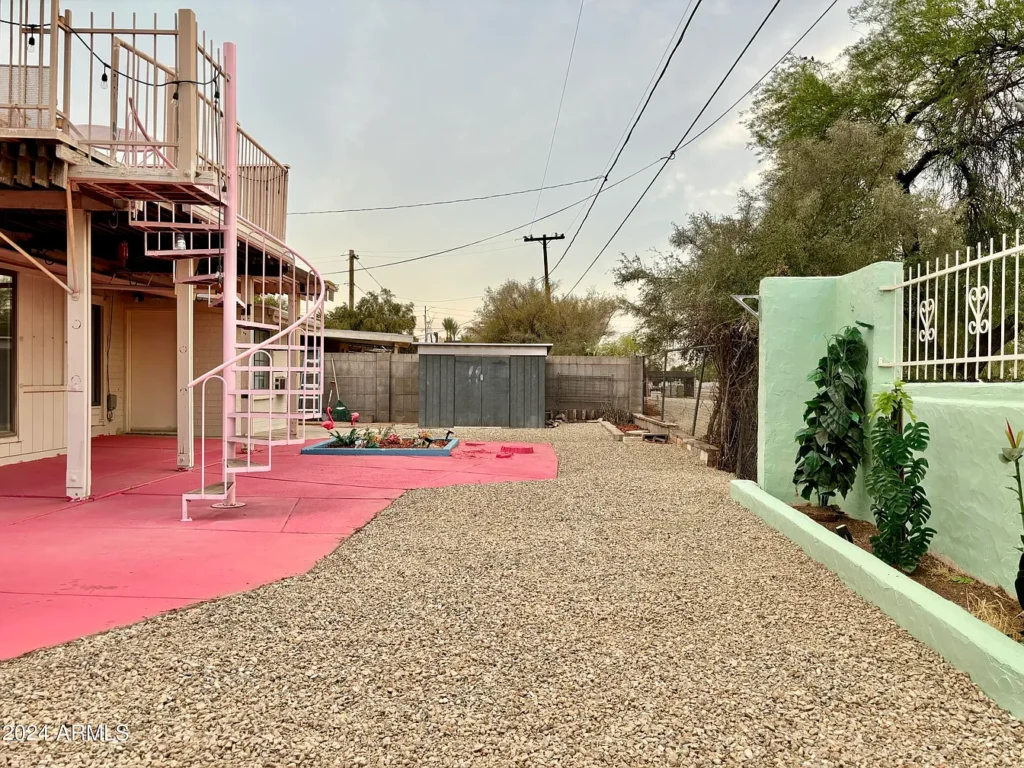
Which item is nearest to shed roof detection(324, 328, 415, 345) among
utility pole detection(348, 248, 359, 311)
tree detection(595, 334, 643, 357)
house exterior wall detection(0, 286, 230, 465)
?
house exterior wall detection(0, 286, 230, 465)

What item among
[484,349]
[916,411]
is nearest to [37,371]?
[484,349]

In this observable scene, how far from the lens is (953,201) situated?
1037cm

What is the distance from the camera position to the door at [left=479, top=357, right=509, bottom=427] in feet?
43.7

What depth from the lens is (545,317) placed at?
27.1 metres

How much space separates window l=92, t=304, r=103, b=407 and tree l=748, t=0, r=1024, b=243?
10.9m

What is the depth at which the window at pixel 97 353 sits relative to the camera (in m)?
9.35

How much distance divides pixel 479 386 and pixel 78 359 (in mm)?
8459

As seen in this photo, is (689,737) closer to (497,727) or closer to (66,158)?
(497,727)

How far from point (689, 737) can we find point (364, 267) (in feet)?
110

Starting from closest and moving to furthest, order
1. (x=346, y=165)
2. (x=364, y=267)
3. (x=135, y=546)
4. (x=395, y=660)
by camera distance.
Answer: (x=395, y=660), (x=135, y=546), (x=346, y=165), (x=364, y=267)

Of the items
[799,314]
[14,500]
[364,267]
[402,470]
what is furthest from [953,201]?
[364,267]

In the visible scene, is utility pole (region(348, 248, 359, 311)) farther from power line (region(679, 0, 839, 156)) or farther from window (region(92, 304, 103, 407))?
power line (region(679, 0, 839, 156))

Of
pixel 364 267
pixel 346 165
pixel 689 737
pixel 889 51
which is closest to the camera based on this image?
pixel 689 737

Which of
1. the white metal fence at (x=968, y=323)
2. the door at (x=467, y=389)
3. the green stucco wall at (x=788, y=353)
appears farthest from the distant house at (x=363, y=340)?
the white metal fence at (x=968, y=323)
